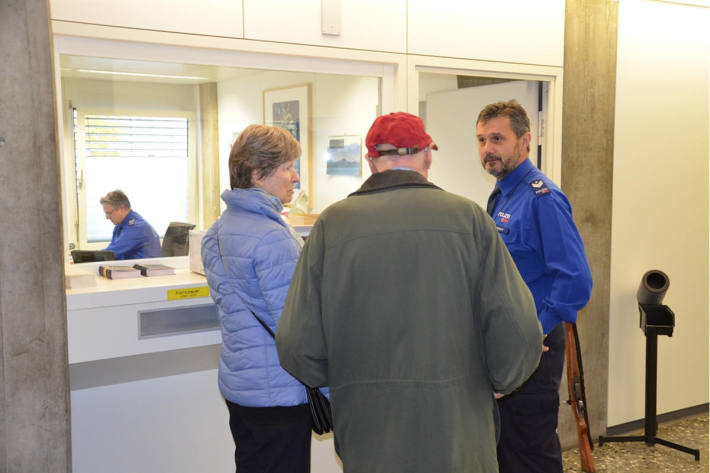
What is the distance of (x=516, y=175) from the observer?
8.59 feet

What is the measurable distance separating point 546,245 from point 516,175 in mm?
340

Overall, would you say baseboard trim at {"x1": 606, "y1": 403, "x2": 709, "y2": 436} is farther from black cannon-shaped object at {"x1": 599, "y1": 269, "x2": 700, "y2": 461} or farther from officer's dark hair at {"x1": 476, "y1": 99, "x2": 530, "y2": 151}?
officer's dark hair at {"x1": 476, "y1": 99, "x2": 530, "y2": 151}

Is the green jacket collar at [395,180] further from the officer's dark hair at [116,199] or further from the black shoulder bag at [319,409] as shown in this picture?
the officer's dark hair at [116,199]

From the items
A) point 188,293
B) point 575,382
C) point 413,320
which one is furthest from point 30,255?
point 575,382

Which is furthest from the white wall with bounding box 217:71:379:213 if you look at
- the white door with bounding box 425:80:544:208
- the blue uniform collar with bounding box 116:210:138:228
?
the white door with bounding box 425:80:544:208

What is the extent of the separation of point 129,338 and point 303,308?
1.08 metres

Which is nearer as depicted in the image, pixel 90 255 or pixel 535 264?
pixel 535 264

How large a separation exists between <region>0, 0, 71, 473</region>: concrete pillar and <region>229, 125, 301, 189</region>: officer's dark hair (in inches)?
22.3

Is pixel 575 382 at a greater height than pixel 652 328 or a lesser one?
lesser

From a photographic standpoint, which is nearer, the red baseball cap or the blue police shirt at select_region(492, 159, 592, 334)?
the red baseball cap

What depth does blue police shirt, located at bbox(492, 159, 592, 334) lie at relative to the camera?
2377 millimetres

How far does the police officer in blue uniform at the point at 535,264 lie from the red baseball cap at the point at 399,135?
828 millimetres

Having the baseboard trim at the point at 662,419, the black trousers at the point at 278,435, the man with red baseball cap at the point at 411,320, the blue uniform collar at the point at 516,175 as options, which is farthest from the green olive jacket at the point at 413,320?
the baseboard trim at the point at 662,419

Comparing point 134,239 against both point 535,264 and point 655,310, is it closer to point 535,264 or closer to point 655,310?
point 535,264
